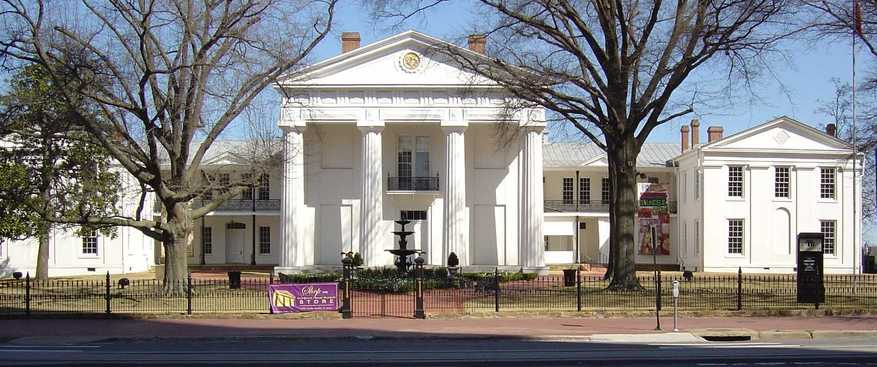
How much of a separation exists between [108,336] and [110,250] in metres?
30.9

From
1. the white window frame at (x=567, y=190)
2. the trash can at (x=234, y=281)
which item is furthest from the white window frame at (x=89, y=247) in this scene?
the white window frame at (x=567, y=190)

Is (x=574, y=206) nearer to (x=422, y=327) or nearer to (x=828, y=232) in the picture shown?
(x=828, y=232)

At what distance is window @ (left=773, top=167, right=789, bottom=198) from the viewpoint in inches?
1965

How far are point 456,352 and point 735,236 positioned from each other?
3684 centimetres

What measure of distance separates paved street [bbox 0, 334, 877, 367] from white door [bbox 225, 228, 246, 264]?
37852 mm

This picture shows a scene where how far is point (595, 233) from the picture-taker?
192ft

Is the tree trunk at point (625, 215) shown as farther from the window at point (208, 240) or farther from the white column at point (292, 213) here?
the window at point (208, 240)

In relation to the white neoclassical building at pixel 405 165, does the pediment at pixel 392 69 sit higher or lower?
higher

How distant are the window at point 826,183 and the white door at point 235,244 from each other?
34.5 m

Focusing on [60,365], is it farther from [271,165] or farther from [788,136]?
[788,136]

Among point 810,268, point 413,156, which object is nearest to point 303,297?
point 810,268

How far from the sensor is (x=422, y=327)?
2173 centimetres

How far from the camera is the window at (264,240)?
57.4m

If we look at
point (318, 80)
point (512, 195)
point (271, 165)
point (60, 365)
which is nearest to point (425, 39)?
point (318, 80)
